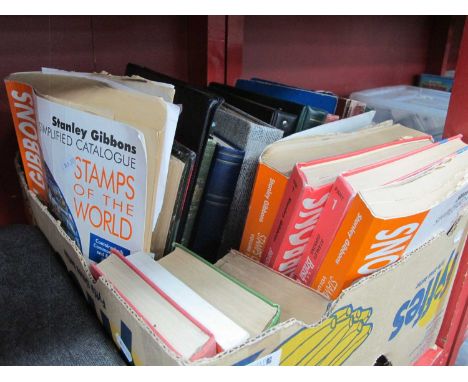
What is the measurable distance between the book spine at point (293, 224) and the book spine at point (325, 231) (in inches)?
0.5

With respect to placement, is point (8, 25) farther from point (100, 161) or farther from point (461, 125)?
point (461, 125)

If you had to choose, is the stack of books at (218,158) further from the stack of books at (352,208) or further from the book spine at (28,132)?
the book spine at (28,132)

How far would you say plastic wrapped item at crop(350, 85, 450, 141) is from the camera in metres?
1.16

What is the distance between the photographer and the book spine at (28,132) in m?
0.63

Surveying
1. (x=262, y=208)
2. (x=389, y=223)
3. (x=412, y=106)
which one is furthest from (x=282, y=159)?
(x=412, y=106)

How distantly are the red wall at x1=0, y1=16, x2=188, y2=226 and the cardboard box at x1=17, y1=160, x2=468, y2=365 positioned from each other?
16cm

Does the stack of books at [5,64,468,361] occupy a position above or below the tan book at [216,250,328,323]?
above

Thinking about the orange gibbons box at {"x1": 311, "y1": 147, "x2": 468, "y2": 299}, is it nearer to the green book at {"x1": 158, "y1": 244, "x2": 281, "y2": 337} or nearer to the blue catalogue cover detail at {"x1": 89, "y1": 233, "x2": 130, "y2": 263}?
the green book at {"x1": 158, "y1": 244, "x2": 281, "y2": 337}

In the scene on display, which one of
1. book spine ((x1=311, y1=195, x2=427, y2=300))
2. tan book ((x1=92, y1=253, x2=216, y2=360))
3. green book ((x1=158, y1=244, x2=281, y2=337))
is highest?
book spine ((x1=311, y1=195, x2=427, y2=300))

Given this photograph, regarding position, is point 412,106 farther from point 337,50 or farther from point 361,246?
point 361,246

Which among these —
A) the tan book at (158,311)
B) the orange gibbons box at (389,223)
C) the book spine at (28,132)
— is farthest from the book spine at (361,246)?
the book spine at (28,132)

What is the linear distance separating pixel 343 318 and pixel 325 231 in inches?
4.6

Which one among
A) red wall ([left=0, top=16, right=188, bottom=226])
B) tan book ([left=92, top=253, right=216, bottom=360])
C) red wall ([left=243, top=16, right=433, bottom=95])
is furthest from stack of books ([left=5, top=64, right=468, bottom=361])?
red wall ([left=243, top=16, right=433, bottom=95])

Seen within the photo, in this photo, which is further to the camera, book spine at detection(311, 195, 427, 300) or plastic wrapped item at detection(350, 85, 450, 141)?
plastic wrapped item at detection(350, 85, 450, 141)
